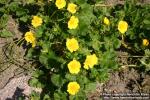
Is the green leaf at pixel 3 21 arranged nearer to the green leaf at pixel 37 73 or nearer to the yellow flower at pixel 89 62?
the green leaf at pixel 37 73

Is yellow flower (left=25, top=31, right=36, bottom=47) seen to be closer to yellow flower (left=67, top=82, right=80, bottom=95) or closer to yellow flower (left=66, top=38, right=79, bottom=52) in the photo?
yellow flower (left=66, top=38, right=79, bottom=52)

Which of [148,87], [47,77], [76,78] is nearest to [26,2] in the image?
[47,77]

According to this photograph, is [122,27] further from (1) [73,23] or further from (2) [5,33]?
(2) [5,33]

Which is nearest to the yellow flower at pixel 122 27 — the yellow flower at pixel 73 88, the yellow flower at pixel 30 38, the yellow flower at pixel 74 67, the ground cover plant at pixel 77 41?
the ground cover plant at pixel 77 41

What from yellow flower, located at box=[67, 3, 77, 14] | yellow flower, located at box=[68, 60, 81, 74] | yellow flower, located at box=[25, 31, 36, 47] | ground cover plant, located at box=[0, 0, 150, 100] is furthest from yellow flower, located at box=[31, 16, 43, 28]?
yellow flower, located at box=[68, 60, 81, 74]

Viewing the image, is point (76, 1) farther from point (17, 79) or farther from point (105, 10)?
point (17, 79)

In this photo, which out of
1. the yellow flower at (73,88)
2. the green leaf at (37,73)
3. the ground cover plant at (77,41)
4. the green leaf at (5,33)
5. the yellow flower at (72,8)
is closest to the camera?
the yellow flower at (73,88)

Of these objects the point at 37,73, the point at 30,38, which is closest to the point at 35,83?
the point at 37,73

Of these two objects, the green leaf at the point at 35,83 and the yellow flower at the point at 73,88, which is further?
the green leaf at the point at 35,83

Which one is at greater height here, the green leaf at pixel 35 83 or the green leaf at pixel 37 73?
the green leaf at pixel 37 73
